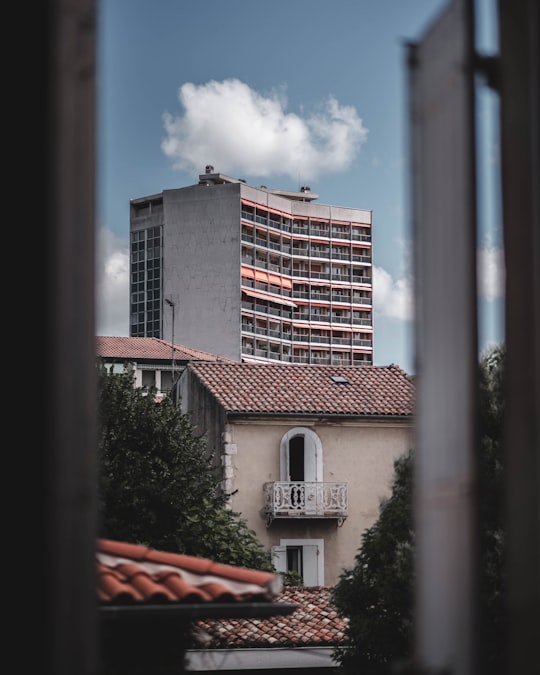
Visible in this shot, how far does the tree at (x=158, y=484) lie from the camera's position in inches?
938

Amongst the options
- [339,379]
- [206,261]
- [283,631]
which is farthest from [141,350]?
[283,631]

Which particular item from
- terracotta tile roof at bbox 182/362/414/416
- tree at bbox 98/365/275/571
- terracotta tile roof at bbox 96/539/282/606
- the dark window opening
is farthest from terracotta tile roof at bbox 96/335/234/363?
terracotta tile roof at bbox 96/539/282/606

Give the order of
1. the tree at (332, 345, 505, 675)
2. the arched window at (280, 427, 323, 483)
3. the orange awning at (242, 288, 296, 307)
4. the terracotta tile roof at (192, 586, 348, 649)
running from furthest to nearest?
1. the orange awning at (242, 288, 296, 307)
2. the arched window at (280, 427, 323, 483)
3. the terracotta tile roof at (192, 586, 348, 649)
4. the tree at (332, 345, 505, 675)

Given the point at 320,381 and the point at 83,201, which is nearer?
the point at 83,201

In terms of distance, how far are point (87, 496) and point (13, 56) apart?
1113 mm

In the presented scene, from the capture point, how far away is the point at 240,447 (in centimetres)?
3052

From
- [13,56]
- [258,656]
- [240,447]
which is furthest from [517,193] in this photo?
[240,447]

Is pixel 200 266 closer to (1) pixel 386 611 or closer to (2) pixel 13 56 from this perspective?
(1) pixel 386 611

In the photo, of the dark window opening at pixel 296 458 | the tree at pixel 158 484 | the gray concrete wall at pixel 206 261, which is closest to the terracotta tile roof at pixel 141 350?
the gray concrete wall at pixel 206 261

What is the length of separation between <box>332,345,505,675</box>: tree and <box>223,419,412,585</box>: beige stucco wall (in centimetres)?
1187

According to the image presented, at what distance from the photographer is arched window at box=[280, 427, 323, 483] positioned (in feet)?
101

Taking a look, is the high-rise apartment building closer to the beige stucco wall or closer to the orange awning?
the orange awning

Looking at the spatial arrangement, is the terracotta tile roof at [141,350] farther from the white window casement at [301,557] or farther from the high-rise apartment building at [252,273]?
the white window casement at [301,557]

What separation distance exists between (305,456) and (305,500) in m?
1.15
